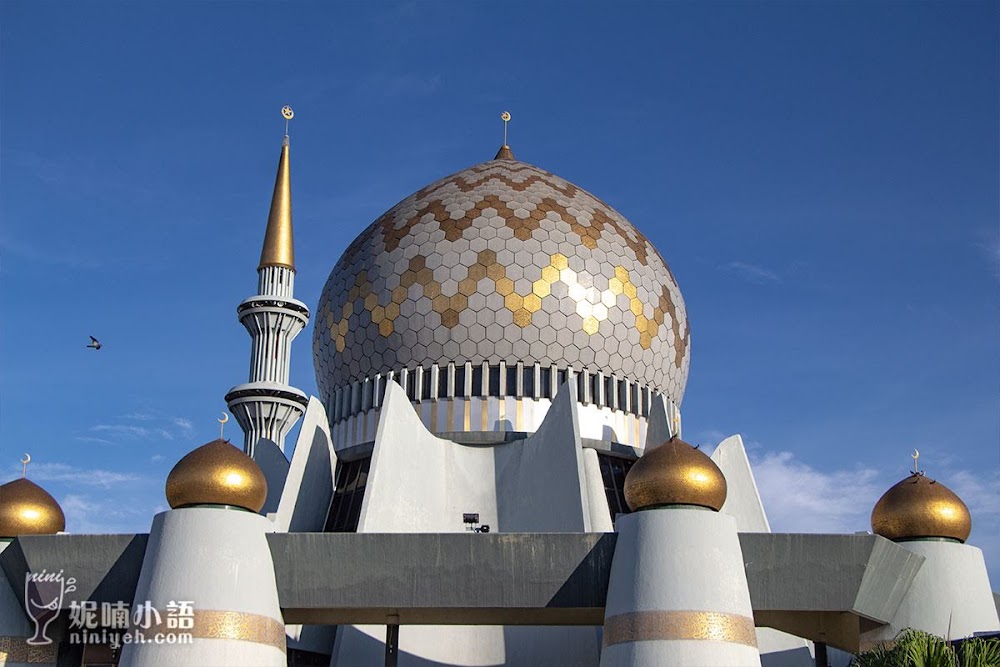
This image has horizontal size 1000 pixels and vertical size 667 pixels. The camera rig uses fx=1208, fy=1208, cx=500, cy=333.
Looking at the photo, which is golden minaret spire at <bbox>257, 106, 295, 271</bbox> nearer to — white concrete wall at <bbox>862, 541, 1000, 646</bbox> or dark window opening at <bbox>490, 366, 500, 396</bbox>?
dark window opening at <bbox>490, 366, 500, 396</bbox>

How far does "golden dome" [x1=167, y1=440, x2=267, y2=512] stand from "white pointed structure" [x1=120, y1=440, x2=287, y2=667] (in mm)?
13

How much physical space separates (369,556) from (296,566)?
101cm

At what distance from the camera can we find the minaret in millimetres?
29312

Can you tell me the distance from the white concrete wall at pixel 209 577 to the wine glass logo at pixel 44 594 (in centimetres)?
159

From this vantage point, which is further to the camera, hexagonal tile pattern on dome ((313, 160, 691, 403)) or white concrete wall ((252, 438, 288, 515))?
white concrete wall ((252, 438, 288, 515))

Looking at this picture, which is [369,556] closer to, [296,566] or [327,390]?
[296,566]

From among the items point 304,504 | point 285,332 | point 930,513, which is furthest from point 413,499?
point 285,332

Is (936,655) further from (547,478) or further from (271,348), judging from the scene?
(271,348)

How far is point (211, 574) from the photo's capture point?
15383 millimetres

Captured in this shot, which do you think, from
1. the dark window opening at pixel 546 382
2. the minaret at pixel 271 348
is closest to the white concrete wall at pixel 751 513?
the dark window opening at pixel 546 382

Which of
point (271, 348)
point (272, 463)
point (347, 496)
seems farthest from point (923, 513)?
point (271, 348)

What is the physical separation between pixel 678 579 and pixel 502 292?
8510 mm

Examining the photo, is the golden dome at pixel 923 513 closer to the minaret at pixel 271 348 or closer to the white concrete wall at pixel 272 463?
the white concrete wall at pixel 272 463

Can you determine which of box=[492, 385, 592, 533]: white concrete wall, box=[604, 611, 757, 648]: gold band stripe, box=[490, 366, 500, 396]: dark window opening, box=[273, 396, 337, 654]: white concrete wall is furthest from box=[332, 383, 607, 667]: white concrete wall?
box=[604, 611, 757, 648]: gold band stripe
